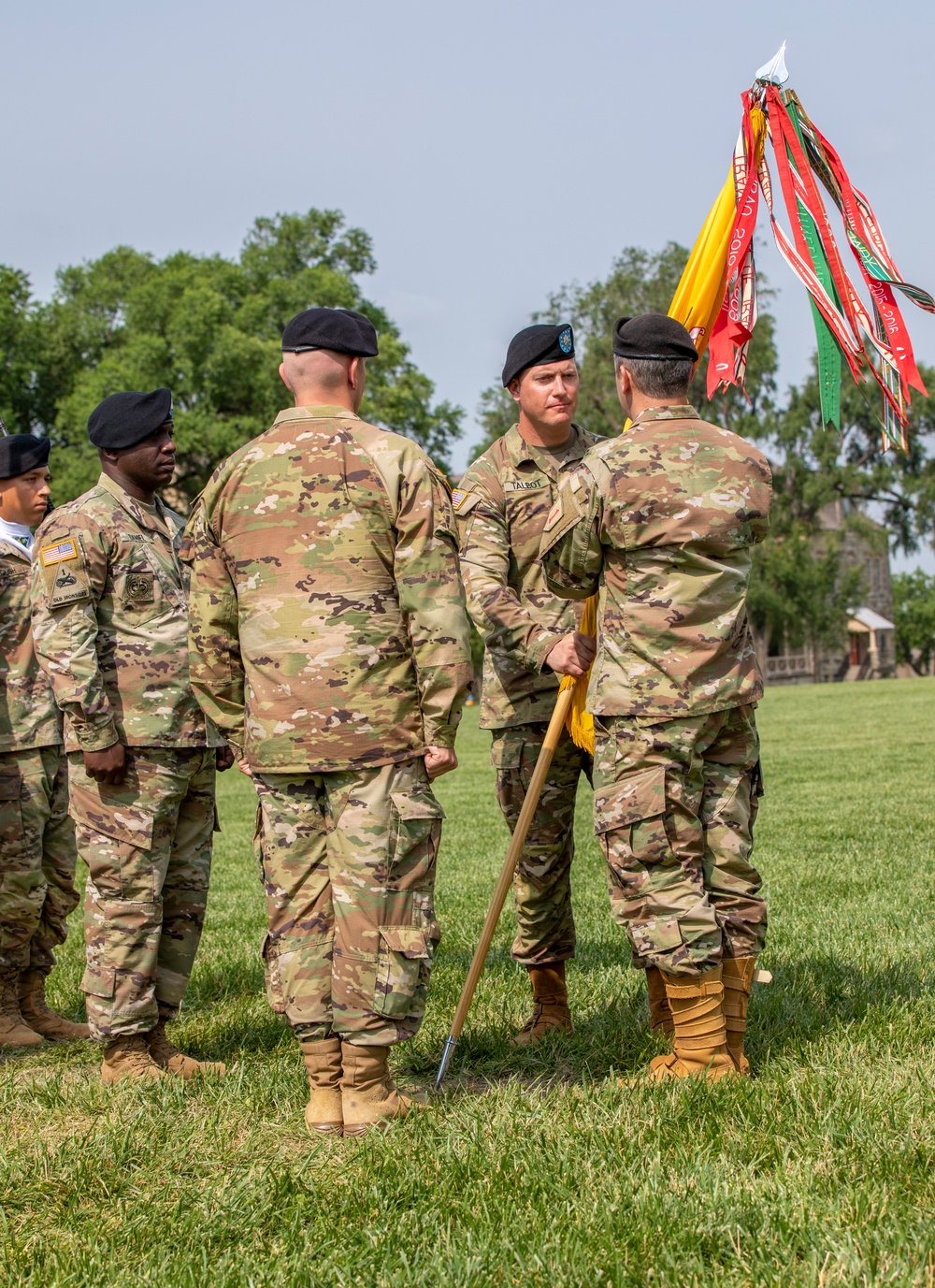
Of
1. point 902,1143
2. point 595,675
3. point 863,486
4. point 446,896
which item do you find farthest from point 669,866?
point 863,486

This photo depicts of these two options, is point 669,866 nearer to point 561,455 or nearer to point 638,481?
point 638,481

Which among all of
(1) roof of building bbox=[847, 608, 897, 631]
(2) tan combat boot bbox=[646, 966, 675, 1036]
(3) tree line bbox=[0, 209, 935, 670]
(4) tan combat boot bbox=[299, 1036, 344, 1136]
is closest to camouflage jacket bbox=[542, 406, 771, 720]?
(2) tan combat boot bbox=[646, 966, 675, 1036]

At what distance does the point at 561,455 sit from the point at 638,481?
1.20 metres

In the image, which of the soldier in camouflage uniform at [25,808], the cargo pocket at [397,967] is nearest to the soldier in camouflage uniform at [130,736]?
the soldier in camouflage uniform at [25,808]

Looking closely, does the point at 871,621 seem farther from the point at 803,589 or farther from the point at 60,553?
the point at 60,553

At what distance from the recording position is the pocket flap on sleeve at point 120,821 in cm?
484

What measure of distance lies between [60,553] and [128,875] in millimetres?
1284

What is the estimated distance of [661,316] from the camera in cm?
450

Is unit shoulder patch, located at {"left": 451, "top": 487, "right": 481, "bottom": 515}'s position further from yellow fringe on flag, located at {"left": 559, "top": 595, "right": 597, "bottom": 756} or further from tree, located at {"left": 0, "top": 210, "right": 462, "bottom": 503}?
tree, located at {"left": 0, "top": 210, "right": 462, "bottom": 503}

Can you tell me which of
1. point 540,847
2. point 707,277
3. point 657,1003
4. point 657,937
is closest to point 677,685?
point 657,937

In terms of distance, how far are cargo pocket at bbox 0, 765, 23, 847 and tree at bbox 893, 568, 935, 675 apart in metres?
76.8

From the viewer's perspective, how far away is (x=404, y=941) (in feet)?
12.8

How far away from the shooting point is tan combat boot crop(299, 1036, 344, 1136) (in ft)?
13.0

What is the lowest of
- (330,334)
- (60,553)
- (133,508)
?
(60,553)
